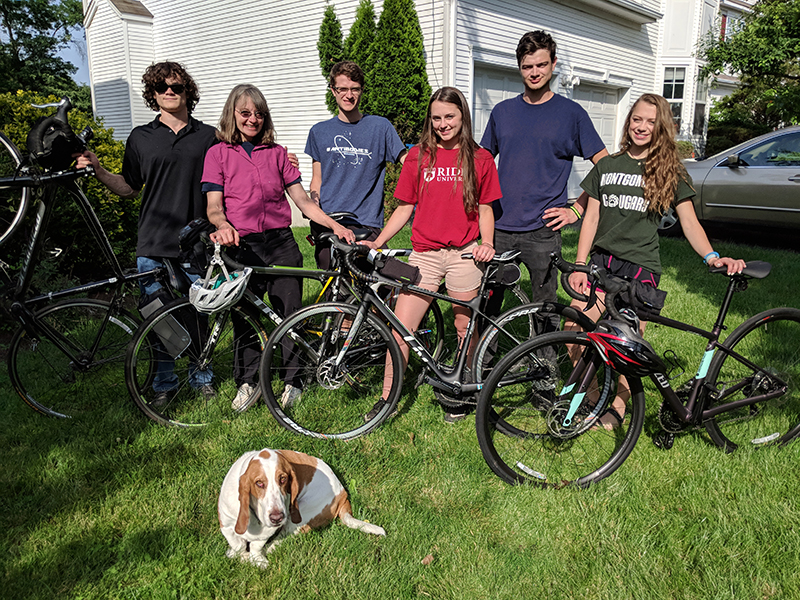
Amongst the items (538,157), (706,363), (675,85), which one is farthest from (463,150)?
(675,85)

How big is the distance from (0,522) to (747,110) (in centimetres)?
2357

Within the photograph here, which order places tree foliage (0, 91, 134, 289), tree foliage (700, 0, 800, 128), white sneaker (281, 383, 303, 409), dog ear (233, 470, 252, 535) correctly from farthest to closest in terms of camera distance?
tree foliage (700, 0, 800, 128), tree foliage (0, 91, 134, 289), white sneaker (281, 383, 303, 409), dog ear (233, 470, 252, 535)

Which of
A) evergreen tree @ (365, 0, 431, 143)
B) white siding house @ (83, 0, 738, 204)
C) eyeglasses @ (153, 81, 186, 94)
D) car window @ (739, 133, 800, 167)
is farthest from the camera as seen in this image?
white siding house @ (83, 0, 738, 204)

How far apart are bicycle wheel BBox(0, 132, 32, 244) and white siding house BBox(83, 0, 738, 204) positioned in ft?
25.2

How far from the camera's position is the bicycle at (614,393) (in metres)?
2.84

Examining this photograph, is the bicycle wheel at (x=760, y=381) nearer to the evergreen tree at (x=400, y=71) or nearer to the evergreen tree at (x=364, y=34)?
the evergreen tree at (x=400, y=71)

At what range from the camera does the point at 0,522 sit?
2.75m

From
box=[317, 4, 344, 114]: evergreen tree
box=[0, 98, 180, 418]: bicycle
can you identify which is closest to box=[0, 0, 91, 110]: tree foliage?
box=[317, 4, 344, 114]: evergreen tree

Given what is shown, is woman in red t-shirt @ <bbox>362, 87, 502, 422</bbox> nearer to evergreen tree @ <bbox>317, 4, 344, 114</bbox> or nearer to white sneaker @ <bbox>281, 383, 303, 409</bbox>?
white sneaker @ <bbox>281, 383, 303, 409</bbox>

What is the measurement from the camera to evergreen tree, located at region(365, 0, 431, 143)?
1051 cm

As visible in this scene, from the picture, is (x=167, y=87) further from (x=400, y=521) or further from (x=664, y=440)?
(x=664, y=440)

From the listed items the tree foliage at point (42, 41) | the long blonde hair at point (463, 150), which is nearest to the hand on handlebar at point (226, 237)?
the long blonde hair at point (463, 150)

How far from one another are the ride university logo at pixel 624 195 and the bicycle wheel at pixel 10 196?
348 centimetres

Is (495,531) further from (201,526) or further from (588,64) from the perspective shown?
(588,64)
